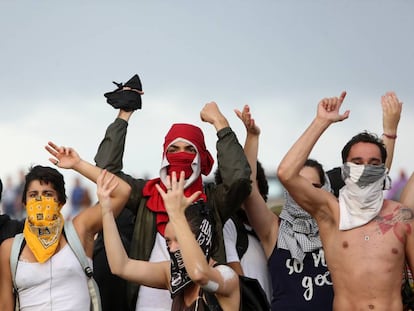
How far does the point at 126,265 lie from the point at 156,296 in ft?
2.53

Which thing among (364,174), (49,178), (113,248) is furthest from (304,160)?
(49,178)

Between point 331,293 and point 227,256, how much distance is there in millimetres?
759

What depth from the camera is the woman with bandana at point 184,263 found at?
534 centimetres

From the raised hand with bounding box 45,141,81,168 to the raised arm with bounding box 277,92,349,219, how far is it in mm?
1443

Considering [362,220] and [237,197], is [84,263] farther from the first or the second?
[362,220]

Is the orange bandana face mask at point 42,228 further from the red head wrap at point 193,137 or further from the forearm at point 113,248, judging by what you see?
the red head wrap at point 193,137

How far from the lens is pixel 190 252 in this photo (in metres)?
5.32

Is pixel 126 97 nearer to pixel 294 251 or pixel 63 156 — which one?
pixel 63 156

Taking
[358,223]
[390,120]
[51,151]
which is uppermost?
[390,120]

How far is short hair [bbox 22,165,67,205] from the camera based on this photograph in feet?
21.6

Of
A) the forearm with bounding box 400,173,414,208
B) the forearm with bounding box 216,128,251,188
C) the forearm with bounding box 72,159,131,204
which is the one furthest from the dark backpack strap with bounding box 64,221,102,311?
the forearm with bounding box 400,173,414,208

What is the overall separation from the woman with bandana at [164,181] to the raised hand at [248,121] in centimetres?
33

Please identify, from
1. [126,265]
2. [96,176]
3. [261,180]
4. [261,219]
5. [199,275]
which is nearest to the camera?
[199,275]

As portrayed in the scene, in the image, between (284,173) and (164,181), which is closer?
(284,173)
